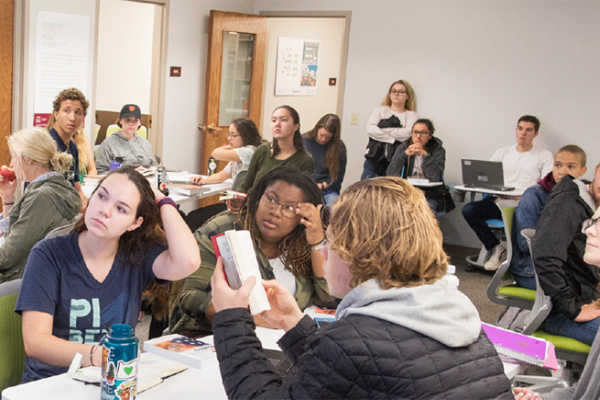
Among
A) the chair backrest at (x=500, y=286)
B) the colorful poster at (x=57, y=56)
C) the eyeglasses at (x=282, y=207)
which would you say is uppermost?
the colorful poster at (x=57, y=56)

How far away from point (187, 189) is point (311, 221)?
253 cm

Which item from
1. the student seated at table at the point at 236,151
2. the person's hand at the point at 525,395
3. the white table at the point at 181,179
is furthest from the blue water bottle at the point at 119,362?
the student seated at table at the point at 236,151

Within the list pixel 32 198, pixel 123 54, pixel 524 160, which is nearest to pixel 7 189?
pixel 32 198

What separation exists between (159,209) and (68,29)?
4551 millimetres

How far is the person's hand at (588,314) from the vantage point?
9.18 ft

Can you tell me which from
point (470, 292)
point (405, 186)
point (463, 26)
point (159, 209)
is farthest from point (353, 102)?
point (405, 186)

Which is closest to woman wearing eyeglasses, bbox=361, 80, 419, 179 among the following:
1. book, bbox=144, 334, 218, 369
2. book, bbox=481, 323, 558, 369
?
book, bbox=481, 323, 558, 369

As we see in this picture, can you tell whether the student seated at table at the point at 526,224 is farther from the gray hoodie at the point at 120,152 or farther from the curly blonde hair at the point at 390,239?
the gray hoodie at the point at 120,152

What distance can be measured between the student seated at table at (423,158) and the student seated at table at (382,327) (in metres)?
5.15

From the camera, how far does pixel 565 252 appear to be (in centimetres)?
298

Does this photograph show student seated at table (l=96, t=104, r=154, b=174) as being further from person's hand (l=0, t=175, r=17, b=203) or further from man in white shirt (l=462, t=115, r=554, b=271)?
man in white shirt (l=462, t=115, r=554, b=271)

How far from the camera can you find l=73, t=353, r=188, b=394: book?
161 cm

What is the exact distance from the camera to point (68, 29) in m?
5.97

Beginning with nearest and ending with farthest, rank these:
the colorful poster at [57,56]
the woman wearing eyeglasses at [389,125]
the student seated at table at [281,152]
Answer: the student seated at table at [281,152] → the colorful poster at [57,56] → the woman wearing eyeglasses at [389,125]
